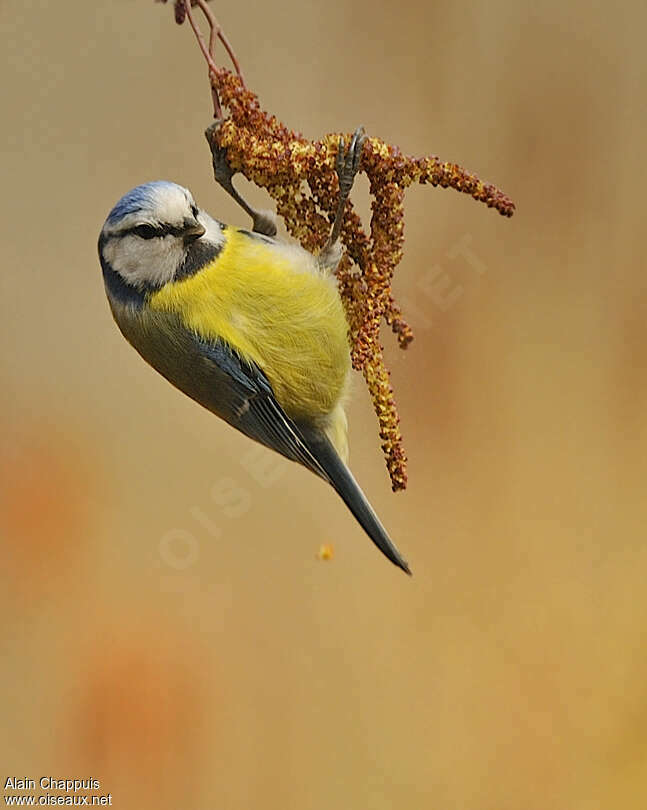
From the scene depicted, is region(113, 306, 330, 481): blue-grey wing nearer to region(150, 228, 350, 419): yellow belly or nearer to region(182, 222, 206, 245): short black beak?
region(150, 228, 350, 419): yellow belly

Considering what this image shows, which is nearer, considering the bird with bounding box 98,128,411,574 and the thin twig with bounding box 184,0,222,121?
the thin twig with bounding box 184,0,222,121

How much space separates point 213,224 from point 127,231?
5.1 inches

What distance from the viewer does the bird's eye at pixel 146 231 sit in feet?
3.31

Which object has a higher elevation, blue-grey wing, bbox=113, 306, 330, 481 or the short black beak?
the short black beak

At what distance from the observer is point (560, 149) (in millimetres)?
1803

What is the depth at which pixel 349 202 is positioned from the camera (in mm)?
1020

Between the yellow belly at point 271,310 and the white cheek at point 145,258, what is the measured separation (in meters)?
0.02

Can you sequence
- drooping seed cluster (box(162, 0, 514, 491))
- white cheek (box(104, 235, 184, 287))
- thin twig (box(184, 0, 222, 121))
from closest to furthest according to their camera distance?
thin twig (box(184, 0, 222, 121)) → drooping seed cluster (box(162, 0, 514, 491)) → white cheek (box(104, 235, 184, 287))

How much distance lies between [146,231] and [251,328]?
0.19 metres

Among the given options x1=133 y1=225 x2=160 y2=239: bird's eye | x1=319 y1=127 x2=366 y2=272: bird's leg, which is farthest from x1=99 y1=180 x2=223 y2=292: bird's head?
x1=319 y1=127 x2=366 y2=272: bird's leg

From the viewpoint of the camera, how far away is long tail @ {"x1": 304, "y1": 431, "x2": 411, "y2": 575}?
1.14 meters

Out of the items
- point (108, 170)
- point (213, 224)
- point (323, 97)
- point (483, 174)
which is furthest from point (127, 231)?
point (483, 174)

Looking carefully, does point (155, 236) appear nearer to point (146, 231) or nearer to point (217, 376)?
point (146, 231)

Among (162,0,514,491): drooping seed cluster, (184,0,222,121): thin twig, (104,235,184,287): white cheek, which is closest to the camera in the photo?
(184,0,222,121): thin twig
